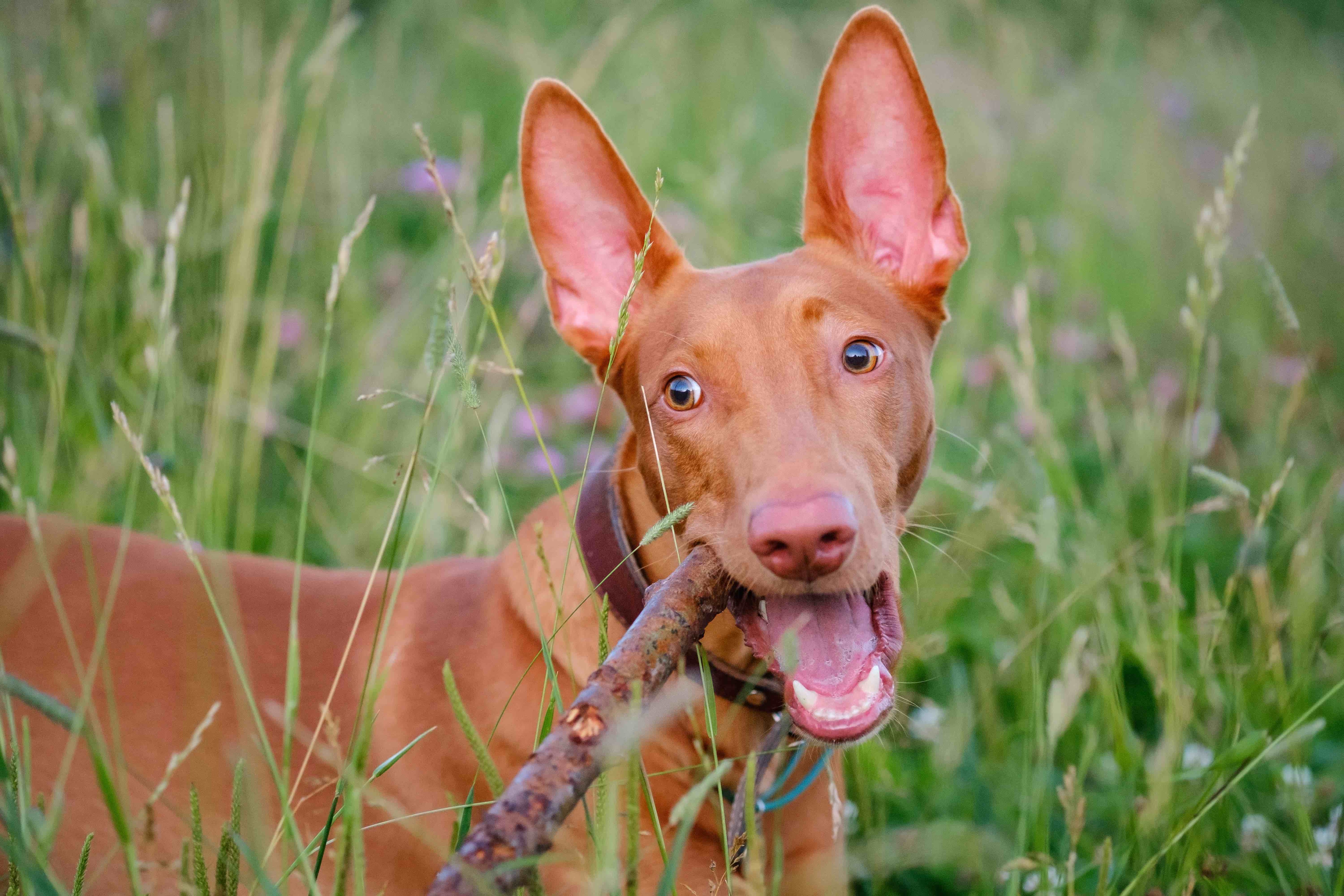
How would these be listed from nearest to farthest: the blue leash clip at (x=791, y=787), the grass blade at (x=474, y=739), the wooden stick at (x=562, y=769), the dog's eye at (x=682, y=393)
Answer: the wooden stick at (x=562, y=769) < the grass blade at (x=474, y=739) < the blue leash clip at (x=791, y=787) < the dog's eye at (x=682, y=393)

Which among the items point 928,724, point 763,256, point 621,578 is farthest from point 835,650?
point 763,256

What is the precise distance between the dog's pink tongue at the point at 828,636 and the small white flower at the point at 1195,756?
109 cm

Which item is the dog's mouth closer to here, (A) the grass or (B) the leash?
(B) the leash

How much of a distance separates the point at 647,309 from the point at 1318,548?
2.04m

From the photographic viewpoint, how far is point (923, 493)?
3.94m

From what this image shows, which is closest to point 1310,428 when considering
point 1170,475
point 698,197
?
point 1170,475

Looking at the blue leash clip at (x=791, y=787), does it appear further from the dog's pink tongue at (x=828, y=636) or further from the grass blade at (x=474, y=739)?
the grass blade at (x=474, y=739)

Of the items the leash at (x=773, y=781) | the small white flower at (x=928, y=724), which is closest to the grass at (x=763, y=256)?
the small white flower at (x=928, y=724)

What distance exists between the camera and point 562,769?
1154mm

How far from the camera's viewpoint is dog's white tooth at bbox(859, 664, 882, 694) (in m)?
1.84

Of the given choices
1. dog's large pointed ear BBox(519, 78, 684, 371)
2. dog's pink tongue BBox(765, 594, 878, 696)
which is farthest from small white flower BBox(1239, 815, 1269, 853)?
dog's large pointed ear BBox(519, 78, 684, 371)

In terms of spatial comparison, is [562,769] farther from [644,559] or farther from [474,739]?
[644,559]

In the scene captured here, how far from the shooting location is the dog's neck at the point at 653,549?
2.22m

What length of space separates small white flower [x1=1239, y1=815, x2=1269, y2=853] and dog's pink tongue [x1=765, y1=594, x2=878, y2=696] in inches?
44.0
